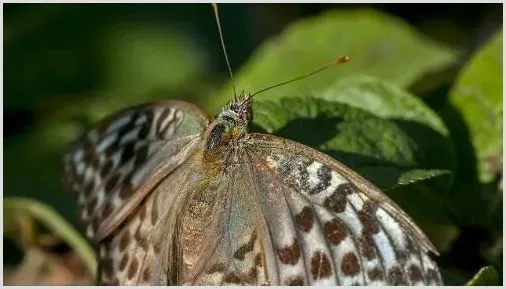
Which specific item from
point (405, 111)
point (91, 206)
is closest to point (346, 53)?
point (405, 111)

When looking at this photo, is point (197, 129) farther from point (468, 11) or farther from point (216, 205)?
point (468, 11)

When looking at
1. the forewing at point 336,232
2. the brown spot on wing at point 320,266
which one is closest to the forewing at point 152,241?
the forewing at point 336,232

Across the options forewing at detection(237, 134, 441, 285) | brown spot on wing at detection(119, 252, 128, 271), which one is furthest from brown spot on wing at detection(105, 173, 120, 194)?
forewing at detection(237, 134, 441, 285)

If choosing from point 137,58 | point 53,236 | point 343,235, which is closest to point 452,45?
point 137,58

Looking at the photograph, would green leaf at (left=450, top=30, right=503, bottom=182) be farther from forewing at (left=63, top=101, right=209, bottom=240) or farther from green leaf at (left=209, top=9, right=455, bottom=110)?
forewing at (left=63, top=101, right=209, bottom=240)

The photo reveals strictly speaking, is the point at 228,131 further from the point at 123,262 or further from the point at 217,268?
the point at 123,262

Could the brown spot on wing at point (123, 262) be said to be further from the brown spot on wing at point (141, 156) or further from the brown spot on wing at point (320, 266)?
the brown spot on wing at point (320, 266)
